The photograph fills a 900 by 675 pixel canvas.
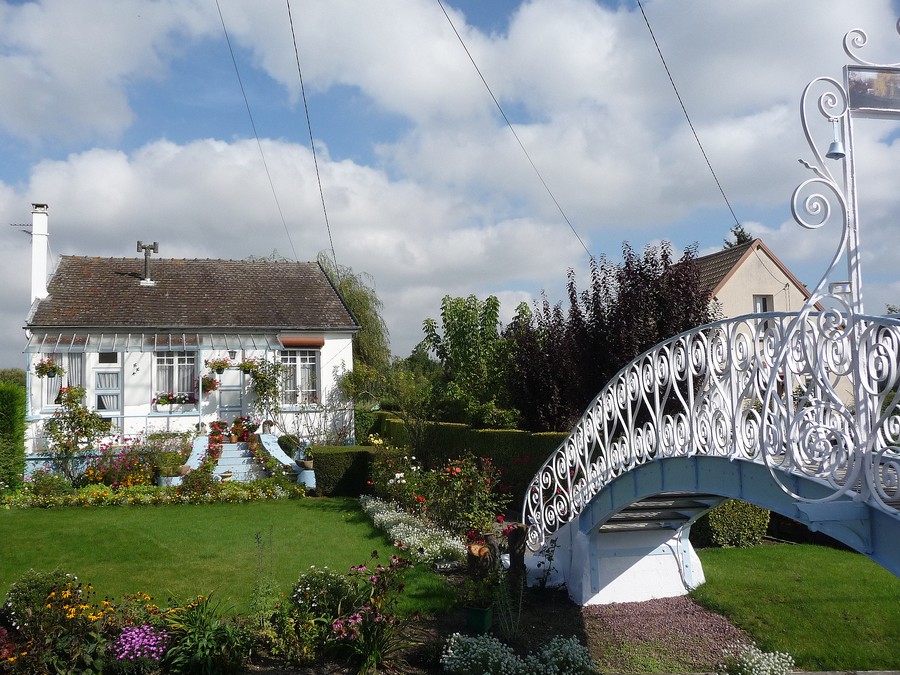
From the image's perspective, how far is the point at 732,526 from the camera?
11.1 metres

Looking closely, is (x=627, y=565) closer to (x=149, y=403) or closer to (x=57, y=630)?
(x=57, y=630)

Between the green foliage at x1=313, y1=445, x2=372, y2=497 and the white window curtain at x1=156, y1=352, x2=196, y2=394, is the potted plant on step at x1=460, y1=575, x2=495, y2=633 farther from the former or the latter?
the white window curtain at x1=156, y1=352, x2=196, y2=394

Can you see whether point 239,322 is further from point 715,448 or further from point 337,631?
point 715,448

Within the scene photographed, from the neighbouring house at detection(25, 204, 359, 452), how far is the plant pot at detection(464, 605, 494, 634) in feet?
43.6

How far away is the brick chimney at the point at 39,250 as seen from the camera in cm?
1925

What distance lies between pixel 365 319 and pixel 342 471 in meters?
12.3

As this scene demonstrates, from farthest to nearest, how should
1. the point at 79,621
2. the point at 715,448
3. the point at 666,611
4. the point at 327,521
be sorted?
the point at 327,521, the point at 666,611, the point at 79,621, the point at 715,448

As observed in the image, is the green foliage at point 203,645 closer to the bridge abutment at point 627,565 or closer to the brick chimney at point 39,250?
the bridge abutment at point 627,565

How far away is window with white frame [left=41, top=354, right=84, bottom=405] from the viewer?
1845 cm

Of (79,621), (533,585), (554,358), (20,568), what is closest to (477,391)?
(554,358)

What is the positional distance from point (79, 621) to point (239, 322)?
14625 mm

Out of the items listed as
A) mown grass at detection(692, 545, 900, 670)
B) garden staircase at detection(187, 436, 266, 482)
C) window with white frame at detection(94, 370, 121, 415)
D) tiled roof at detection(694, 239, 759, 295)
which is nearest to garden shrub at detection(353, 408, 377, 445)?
garden staircase at detection(187, 436, 266, 482)

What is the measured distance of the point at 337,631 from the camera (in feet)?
21.2

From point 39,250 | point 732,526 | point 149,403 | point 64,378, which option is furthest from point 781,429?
point 39,250
